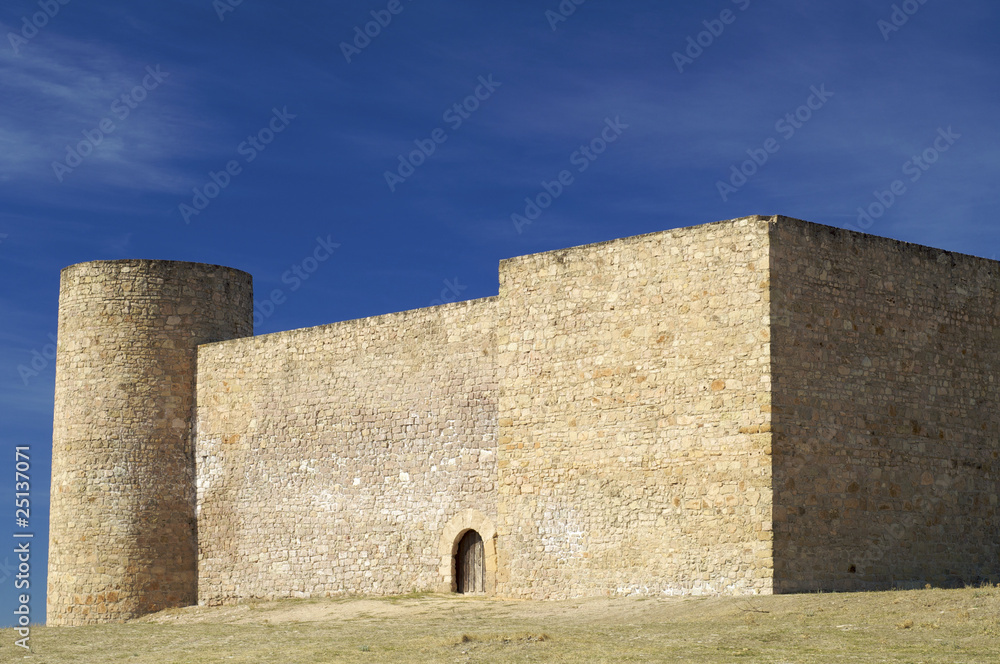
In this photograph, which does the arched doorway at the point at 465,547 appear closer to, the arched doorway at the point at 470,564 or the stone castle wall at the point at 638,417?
the arched doorway at the point at 470,564

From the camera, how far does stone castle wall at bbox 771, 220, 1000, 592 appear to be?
1548cm

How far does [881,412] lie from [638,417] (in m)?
2.78

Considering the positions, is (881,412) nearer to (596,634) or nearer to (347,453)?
(596,634)

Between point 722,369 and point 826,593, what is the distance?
104 inches

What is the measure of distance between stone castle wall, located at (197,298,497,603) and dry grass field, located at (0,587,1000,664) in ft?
4.12

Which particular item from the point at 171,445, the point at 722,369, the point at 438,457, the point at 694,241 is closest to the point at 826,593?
the point at 722,369

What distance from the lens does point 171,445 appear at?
21.6m

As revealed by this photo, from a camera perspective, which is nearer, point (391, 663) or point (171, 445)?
point (391, 663)

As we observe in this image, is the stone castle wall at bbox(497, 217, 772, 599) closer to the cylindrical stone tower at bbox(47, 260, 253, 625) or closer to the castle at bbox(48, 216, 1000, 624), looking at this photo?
the castle at bbox(48, 216, 1000, 624)

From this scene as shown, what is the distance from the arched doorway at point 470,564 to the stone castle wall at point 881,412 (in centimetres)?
453

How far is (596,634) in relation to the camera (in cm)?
1387

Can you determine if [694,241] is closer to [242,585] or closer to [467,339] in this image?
[467,339]

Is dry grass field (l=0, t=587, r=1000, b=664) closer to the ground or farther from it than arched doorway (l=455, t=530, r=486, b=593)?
closer to the ground

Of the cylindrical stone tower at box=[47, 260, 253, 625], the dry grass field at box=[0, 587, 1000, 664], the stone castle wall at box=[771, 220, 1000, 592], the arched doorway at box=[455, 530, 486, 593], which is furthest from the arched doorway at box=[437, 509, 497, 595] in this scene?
the cylindrical stone tower at box=[47, 260, 253, 625]
